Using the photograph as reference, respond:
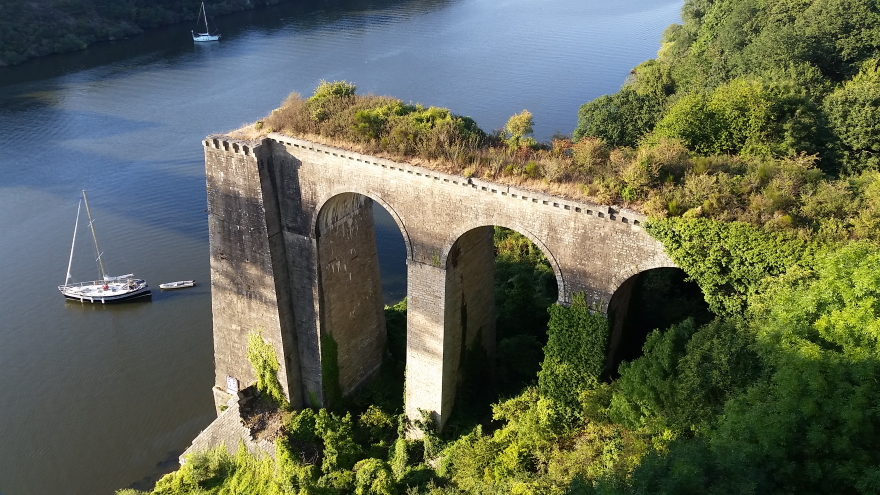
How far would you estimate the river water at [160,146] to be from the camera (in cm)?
2162

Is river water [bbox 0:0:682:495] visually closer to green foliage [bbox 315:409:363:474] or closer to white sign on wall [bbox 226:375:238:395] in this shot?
white sign on wall [bbox 226:375:238:395]

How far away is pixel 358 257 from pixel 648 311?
7.20m

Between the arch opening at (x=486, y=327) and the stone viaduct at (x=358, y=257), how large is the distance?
63 mm

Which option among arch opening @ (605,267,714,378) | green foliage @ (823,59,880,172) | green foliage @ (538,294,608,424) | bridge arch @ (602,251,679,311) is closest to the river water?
green foliage @ (538,294,608,424)

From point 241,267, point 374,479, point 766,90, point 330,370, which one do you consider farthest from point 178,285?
point 766,90

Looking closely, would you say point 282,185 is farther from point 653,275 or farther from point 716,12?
point 716,12

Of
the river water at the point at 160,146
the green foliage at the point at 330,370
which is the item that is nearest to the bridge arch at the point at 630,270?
the green foliage at the point at 330,370

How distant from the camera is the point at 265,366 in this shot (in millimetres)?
18438

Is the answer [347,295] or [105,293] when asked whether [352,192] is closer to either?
[347,295]

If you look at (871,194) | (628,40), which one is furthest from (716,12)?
(871,194)

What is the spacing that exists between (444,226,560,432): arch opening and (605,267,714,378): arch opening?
1.94 metres

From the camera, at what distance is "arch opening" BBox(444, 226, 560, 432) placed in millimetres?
15852

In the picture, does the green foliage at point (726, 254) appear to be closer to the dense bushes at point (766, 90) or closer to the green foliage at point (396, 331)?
the dense bushes at point (766, 90)

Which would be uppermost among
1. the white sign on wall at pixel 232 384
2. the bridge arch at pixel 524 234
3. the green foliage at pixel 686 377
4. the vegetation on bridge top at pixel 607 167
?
the vegetation on bridge top at pixel 607 167
